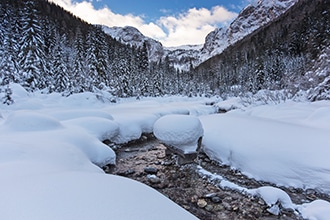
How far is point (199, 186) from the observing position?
198 inches

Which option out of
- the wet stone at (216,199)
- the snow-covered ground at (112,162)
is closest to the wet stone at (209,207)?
the wet stone at (216,199)

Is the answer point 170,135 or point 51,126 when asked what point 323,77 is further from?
point 51,126

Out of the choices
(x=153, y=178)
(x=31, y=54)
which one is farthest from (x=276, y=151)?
(x=31, y=54)

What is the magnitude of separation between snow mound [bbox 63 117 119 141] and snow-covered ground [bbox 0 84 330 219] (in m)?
0.03

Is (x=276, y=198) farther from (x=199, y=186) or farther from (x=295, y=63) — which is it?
(x=295, y=63)

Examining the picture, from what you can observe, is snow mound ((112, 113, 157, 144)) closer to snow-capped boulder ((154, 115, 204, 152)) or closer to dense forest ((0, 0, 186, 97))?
snow-capped boulder ((154, 115, 204, 152))

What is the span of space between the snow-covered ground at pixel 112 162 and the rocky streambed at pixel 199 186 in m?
0.23

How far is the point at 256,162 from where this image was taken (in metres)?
5.33

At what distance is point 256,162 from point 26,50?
23241 mm

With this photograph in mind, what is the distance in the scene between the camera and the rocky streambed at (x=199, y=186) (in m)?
3.98

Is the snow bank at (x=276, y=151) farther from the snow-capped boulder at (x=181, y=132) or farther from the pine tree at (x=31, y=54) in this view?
the pine tree at (x=31, y=54)

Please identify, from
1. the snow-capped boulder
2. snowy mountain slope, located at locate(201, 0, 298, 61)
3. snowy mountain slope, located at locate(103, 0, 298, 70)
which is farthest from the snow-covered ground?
snowy mountain slope, located at locate(201, 0, 298, 61)

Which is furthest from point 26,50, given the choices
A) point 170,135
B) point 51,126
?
point 170,135

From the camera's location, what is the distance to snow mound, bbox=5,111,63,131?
5.57 meters
